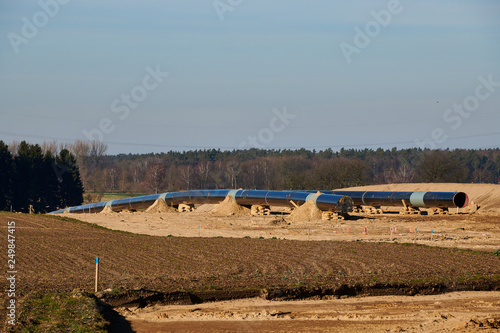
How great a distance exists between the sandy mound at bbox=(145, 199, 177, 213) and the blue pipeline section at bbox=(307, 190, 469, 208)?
17.7 meters

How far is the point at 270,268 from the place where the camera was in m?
20.2

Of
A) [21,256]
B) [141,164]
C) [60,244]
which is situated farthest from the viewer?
[141,164]

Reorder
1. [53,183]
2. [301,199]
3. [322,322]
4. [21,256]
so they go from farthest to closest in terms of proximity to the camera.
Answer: [53,183] → [301,199] → [21,256] → [322,322]

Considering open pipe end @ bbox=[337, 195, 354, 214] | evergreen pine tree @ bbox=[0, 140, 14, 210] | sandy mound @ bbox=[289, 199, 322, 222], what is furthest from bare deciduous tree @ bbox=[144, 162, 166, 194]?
open pipe end @ bbox=[337, 195, 354, 214]

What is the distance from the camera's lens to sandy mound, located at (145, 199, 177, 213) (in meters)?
55.5

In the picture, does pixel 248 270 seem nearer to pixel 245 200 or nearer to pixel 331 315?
pixel 331 315

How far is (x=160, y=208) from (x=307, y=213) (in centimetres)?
1816

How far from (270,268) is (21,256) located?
9882 millimetres

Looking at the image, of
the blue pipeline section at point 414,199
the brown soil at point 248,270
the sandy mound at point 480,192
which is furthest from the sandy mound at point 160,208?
the sandy mound at point 480,192

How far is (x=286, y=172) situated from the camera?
354ft

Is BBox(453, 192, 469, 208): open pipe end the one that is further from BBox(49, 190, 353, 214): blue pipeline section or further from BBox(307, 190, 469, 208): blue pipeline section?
BBox(49, 190, 353, 214): blue pipeline section

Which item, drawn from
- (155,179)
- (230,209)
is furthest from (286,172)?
(230,209)

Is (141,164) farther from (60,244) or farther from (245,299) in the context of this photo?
(245,299)

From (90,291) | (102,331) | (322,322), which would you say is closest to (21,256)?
(90,291)
